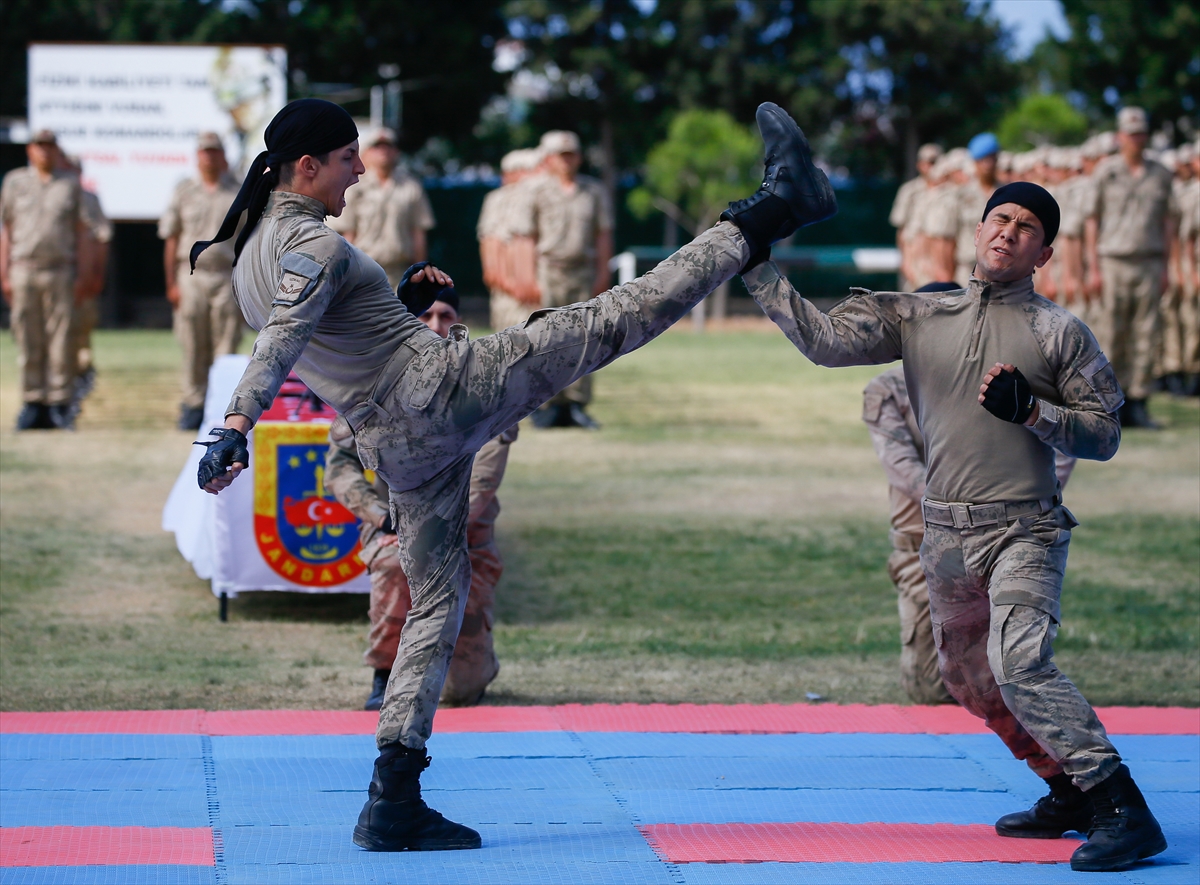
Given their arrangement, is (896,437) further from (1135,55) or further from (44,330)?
(1135,55)

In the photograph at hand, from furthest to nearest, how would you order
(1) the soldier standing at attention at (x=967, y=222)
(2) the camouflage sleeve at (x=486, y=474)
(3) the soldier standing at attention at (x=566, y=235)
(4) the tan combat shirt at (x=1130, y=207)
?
1. (1) the soldier standing at attention at (x=967, y=222)
2. (3) the soldier standing at attention at (x=566, y=235)
3. (4) the tan combat shirt at (x=1130, y=207)
4. (2) the camouflage sleeve at (x=486, y=474)

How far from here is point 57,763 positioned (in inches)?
189

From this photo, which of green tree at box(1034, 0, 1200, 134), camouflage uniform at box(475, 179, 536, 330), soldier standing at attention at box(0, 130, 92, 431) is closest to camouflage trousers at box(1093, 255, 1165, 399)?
camouflage uniform at box(475, 179, 536, 330)

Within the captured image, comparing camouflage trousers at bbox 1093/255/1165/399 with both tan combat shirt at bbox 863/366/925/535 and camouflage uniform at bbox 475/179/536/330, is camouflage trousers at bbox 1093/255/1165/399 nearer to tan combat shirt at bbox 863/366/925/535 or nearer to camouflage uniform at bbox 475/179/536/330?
camouflage uniform at bbox 475/179/536/330

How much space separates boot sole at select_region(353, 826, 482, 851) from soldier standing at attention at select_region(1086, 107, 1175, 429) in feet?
36.3

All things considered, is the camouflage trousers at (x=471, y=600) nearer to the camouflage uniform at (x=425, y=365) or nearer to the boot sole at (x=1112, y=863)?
the camouflage uniform at (x=425, y=365)

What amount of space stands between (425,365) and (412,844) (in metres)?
1.23

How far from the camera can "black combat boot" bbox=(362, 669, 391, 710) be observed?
18.7 feet

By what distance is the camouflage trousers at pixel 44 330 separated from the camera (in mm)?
13305

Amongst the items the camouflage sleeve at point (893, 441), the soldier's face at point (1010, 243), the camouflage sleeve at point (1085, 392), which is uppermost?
the soldier's face at point (1010, 243)

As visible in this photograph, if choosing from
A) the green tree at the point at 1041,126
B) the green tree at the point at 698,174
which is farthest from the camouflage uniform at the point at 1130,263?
the green tree at the point at 1041,126

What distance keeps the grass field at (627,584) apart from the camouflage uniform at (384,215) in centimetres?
223

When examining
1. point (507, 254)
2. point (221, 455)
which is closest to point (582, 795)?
point (221, 455)

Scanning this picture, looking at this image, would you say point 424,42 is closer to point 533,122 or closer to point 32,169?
point 533,122
